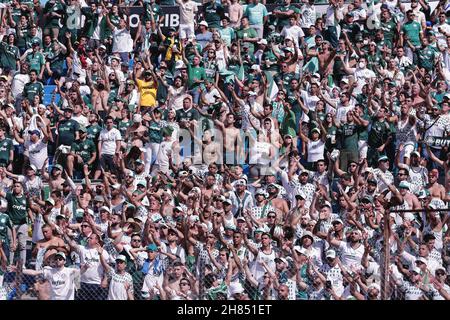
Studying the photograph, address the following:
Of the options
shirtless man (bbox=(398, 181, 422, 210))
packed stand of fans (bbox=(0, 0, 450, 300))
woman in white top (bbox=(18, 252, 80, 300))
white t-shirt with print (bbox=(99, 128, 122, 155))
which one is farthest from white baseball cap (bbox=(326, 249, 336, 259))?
white t-shirt with print (bbox=(99, 128, 122, 155))

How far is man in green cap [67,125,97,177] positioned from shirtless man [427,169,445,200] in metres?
5.30

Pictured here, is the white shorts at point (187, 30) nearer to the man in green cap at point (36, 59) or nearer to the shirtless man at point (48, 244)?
the man in green cap at point (36, 59)

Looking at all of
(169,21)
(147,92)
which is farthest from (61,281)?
(169,21)

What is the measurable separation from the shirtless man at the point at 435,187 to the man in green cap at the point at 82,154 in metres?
5.30

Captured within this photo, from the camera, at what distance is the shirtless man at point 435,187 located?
22391 millimetres

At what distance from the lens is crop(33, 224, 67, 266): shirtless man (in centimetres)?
2142

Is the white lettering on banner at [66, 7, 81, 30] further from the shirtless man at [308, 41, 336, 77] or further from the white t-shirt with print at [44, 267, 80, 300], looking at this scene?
the white t-shirt with print at [44, 267, 80, 300]

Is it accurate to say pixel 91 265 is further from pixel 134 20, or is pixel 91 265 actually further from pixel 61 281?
pixel 134 20

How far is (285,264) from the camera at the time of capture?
20000 mm

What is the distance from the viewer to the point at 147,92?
25906 mm

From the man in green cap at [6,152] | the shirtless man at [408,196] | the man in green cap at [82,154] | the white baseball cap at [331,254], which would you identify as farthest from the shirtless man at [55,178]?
the shirtless man at [408,196]

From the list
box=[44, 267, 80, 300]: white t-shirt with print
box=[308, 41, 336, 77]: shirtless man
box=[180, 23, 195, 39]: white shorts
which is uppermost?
box=[180, 23, 195, 39]: white shorts
